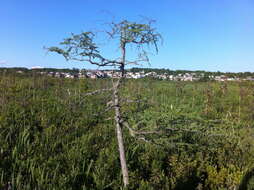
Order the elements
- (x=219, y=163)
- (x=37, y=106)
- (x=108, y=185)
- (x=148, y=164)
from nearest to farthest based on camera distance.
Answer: (x=108, y=185) → (x=148, y=164) → (x=219, y=163) → (x=37, y=106)

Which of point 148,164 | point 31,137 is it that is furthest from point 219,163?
point 31,137

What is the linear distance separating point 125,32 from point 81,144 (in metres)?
2.49

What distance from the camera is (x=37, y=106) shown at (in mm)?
6125


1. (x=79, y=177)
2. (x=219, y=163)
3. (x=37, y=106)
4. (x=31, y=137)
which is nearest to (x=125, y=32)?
(x=79, y=177)

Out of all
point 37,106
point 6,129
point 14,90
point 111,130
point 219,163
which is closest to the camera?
point 219,163

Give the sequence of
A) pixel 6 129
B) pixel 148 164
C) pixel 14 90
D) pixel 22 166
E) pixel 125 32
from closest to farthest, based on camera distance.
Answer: pixel 125 32, pixel 22 166, pixel 148 164, pixel 6 129, pixel 14 90

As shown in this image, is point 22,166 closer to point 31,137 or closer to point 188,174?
point 31,137

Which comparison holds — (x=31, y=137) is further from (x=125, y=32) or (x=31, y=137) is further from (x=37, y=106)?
(x=125, y=32)

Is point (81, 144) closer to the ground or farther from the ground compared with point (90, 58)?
closer to the ground

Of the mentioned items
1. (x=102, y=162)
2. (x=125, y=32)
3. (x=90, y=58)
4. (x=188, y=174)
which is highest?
(x=125, y=32)

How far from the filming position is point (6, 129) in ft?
12.4

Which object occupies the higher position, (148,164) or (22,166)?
(22,166)

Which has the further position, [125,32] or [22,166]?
[22,166]

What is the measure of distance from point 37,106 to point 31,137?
240 cm
